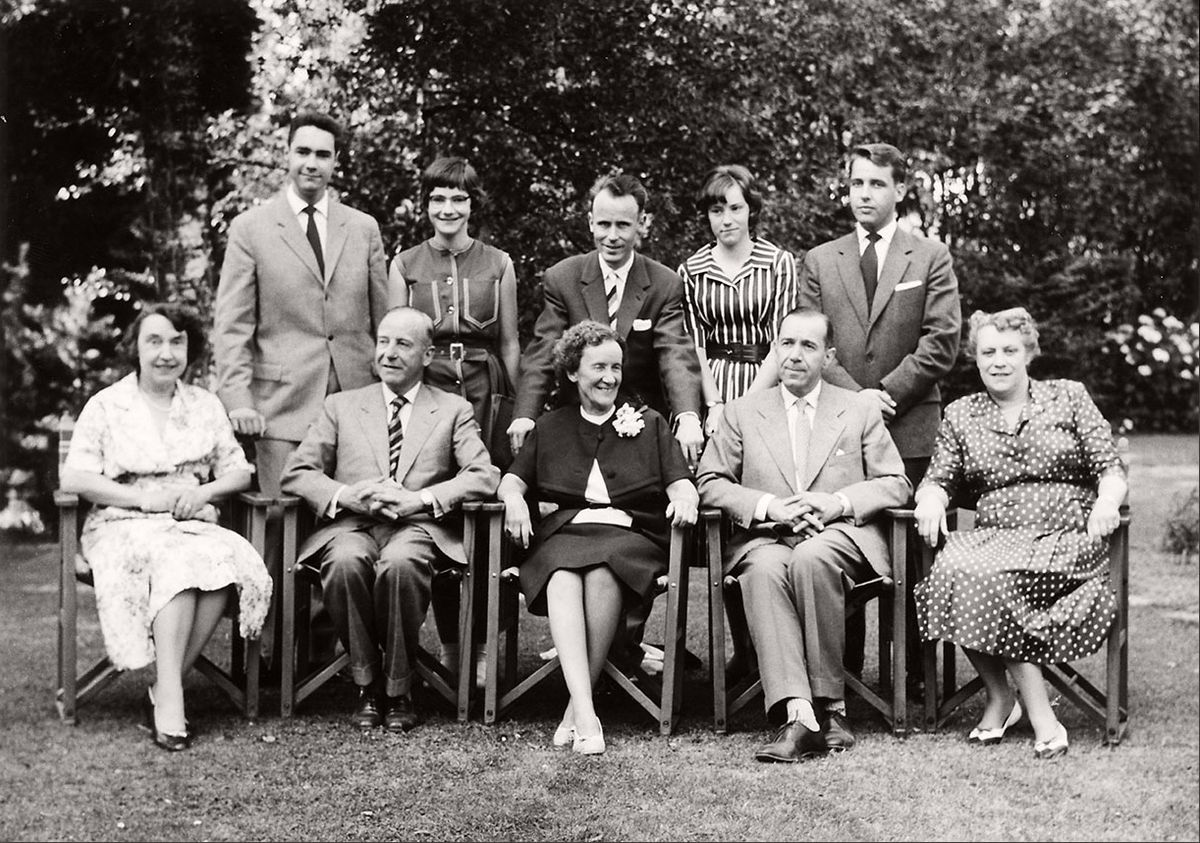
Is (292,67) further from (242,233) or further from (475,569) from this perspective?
(475,569)

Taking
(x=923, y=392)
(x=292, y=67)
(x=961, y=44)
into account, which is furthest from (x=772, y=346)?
(x=961, y=44)

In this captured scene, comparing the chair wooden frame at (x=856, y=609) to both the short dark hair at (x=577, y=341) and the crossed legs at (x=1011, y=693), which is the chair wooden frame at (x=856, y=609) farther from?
the short dark hair at (x=577, y=341)

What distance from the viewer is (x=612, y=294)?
15.6 ft

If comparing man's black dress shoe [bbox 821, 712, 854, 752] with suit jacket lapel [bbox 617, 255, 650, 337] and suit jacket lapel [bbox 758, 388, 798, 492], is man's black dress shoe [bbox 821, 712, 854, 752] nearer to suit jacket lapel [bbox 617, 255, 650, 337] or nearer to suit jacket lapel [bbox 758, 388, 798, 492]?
suit jacket lapel [bbox 758, 388, 798, 492]

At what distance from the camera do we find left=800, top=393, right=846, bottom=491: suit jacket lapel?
4.32 meters

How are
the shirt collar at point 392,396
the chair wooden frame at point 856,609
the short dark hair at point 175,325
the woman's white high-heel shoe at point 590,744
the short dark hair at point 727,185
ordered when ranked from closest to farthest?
the woman's white high-heel shoe at point 590,744 → the chair wooden frame at point 856,609 → the short dark hair at point 175,325 → the shirt collar at point 392,396 → the short dark hair at point 727,185

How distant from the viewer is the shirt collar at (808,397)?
14.4 ft

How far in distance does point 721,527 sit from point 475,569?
879 millimetres

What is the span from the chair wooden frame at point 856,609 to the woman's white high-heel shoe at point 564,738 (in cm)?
49

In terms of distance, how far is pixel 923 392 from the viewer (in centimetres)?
466

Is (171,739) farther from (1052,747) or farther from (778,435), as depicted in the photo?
(1052,747)

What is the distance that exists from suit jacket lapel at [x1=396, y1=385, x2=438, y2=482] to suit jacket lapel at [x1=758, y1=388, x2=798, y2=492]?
3.77 ft

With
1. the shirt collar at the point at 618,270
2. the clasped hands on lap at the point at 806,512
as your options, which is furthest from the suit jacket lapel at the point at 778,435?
the shirt collar at the point at 618,270

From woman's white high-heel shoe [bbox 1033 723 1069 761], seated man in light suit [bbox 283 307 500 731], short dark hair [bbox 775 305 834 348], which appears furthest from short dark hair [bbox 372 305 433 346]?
woman's white high-heel shoe [bbox 1033 723 1069 761]
